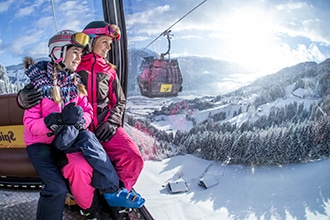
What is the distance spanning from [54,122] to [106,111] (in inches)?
16.0

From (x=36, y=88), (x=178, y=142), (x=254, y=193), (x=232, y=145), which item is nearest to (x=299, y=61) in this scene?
(x=232, y=145)

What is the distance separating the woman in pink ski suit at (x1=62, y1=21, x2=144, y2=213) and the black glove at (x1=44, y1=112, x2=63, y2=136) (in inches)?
6.7

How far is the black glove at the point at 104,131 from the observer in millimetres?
1484

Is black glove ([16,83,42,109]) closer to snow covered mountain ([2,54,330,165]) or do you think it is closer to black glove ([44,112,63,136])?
black glove ([44,112,63,136])

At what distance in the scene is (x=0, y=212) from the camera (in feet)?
5.32

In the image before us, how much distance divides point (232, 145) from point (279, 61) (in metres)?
0.94

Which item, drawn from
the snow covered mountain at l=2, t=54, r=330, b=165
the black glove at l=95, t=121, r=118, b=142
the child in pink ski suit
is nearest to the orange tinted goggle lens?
the child in pink ski suit

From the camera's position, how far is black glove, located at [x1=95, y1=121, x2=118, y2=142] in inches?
58.4

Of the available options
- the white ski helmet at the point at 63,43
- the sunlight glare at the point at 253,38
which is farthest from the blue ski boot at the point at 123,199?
the sunlight glare at the point at 253,38

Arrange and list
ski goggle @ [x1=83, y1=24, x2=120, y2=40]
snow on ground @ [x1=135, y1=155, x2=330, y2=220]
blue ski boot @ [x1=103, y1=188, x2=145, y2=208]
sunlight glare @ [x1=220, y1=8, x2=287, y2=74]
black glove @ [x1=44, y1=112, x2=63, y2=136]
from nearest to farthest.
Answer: black glove @ [x1=44, y1=112, x2=63, y2=136]
blue ski boot @ [x1=103, y1=188, x2=145, y2=208]
ski goggle @ [x1=83, y1=24, x2=120, y2=40]
snow on ground @ [x1=135, y1=155, x2=330, y2=220]
sunlight glare @ [x1=220, y1=8, x2=287, y2=74]

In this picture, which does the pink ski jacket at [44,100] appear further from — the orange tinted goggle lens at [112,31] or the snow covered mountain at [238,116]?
the snow covered mountain at [238,116]

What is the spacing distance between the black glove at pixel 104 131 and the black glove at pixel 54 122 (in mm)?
282

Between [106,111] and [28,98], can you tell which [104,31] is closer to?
[106,111]

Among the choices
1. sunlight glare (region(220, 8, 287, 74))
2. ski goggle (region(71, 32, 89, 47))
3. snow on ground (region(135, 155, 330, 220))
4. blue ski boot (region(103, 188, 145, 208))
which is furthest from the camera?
sunlight glare (region(220, 8, 287, 74))
